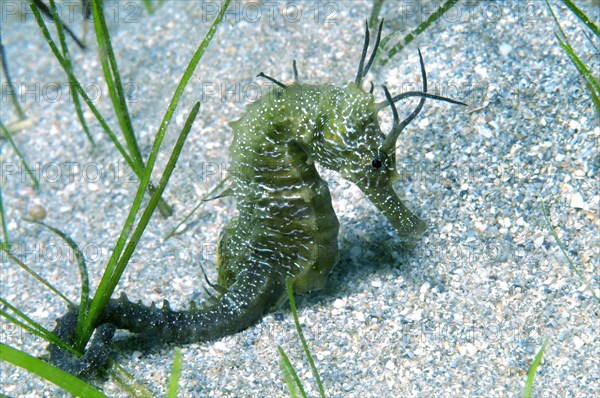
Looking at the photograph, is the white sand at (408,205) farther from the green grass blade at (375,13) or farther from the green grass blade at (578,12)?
the green grass blade at (578,12)

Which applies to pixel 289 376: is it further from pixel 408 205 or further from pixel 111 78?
pixel 111 78

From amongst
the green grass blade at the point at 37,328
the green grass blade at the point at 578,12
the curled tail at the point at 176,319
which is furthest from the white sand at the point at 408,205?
the green grass blade at the point at 578,12

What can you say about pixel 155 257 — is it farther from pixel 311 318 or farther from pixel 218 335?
pixel 311 318

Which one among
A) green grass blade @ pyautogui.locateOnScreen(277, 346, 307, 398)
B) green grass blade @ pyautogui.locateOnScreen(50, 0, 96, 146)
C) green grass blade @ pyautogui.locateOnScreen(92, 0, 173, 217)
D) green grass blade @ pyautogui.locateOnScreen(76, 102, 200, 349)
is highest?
green grass blade @ pyautogui.locateOnScreen(50, 0, 96, 146)

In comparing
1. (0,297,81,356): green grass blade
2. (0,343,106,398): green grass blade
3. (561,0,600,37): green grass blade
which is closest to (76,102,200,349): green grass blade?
(0,297,81,356): green grass blade

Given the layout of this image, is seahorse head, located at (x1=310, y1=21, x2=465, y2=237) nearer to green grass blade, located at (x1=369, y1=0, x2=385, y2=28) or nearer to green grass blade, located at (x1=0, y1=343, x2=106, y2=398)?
green grass blade, located at (x1=0, y1=343, x2=106, y2=398)

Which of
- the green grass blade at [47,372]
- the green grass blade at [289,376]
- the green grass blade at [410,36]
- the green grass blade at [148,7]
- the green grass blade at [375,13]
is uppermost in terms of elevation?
the green grass blade at [148,7]
